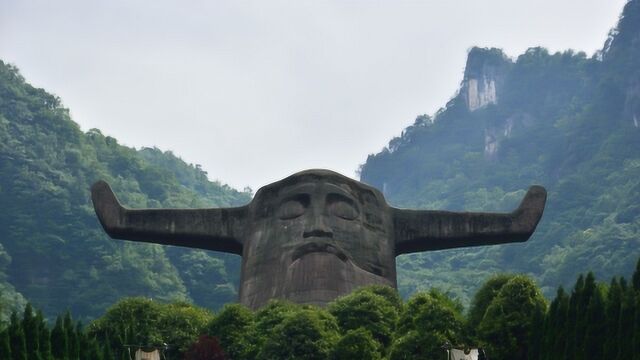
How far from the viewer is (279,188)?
124 feet

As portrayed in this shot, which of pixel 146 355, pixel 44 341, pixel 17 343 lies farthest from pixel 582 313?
pixel 17 343

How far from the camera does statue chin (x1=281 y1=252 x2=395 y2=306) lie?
35125 millimetres

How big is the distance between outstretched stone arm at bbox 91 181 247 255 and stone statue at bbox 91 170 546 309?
2cm

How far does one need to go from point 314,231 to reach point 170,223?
392 centimetres

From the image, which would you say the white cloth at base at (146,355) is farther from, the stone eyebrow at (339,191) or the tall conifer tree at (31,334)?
the stone eyebrow at (339,191)

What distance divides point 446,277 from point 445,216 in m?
58.4

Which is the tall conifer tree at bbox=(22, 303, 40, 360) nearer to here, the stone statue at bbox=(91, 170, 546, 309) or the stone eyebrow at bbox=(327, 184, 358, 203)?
the stone statue at bbox=(91, 170, 546, 309)

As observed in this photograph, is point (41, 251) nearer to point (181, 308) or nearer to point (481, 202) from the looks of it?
point (481, 202)

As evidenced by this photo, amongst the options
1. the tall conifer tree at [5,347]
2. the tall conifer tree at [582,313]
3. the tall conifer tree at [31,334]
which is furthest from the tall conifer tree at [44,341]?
the tall conifer tree at [582,313]

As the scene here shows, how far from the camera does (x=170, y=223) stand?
126ft

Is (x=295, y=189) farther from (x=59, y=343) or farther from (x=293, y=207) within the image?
(x=59, y=343)

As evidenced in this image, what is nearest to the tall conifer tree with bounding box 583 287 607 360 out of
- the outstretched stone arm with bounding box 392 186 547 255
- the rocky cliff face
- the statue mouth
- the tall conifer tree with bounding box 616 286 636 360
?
the tall conifer tree with bounding box 616 286 636 360

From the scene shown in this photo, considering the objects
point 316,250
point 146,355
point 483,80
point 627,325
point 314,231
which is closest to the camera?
point 627,325

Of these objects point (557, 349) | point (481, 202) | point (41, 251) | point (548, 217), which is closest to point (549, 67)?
point (481, 202)
